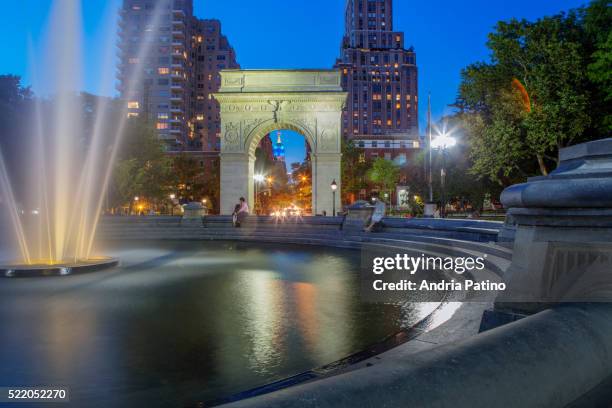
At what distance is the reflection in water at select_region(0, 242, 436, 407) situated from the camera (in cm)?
355

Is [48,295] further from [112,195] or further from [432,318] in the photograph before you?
[112,195]

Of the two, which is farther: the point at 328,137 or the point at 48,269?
the point at 328,137

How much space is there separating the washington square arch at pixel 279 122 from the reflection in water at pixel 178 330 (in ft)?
86.9

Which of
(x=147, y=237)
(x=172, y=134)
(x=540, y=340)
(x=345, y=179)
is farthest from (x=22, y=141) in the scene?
(x=172, y=134)

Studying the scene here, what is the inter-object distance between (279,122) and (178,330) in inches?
1283

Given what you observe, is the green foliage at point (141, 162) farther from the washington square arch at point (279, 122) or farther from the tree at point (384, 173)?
the tree at point (384, 173)

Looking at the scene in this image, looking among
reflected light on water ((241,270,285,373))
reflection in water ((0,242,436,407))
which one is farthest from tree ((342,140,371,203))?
reflected light on water ((241,270,285,373))

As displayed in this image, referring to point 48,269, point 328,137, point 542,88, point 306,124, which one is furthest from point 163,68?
point 48,269

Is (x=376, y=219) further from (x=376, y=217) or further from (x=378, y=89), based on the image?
(x=378, y=89)

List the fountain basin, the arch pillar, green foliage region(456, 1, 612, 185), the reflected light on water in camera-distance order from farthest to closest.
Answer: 1. the arch pillar
2. green foliage region(456, 1, 612, 185)
3. the fountain basin
4. the reflected light on water

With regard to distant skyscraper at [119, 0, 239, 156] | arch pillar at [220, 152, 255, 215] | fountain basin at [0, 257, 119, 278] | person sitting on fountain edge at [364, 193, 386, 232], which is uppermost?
distant skyscraper at [119, 0, 239, 156]

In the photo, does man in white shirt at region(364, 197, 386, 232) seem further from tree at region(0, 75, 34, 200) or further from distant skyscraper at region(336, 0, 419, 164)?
distant skyscraper at region(336, 0, 419, 164)

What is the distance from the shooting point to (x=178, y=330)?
16.6ft

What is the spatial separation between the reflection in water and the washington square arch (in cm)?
2650
